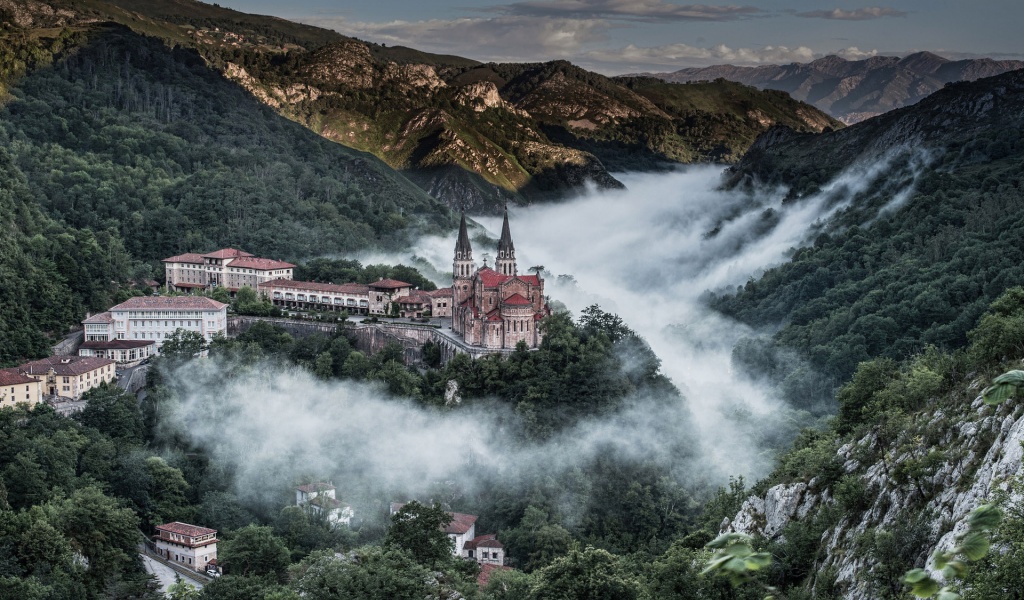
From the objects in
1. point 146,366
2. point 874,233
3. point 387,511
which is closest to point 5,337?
point 146,366

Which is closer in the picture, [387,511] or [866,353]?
[387,511]

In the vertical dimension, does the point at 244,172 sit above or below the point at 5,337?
above

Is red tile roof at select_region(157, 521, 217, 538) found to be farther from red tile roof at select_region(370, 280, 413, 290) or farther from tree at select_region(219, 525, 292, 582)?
red tile roof at select_region(370, 280, 413, 290)

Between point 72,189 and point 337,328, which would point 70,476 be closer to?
point 337,328

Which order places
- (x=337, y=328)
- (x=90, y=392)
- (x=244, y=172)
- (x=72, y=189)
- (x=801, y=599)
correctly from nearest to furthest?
(x=801, y=599), (x=90, y=392), (x=337, y=328), (x=72, y=189), (x=244, y=172)

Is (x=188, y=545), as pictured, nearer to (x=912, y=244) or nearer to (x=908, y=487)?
(x=908, y=487)

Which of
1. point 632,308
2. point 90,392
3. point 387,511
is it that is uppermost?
point 632,308

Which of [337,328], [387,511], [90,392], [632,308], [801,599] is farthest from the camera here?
[632,308]

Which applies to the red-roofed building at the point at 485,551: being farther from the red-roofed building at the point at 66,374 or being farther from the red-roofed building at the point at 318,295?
the red-roofed building at the point at 318,295
